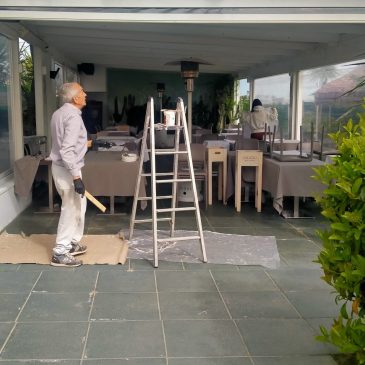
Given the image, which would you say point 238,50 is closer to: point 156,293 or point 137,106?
point 156,293

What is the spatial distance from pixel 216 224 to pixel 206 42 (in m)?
3.19

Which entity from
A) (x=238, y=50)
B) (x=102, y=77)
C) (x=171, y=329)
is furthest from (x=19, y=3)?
(x=102, y=77)

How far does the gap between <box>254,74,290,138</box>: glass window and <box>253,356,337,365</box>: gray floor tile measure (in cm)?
735

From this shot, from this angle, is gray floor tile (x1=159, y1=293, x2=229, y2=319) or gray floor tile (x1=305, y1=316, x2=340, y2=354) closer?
gray floor tile (x1=305, y1=316, x2=340, y2=354)

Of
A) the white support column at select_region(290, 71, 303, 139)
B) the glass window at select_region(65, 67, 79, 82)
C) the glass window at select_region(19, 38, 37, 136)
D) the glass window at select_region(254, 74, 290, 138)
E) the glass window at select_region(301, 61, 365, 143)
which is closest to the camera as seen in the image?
the glass window at select_region(19, 38, 37, 136)

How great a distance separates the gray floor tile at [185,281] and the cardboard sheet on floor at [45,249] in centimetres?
52

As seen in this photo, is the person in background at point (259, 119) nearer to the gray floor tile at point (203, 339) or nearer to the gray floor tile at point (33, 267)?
the gray floor tile at point (33, 267)

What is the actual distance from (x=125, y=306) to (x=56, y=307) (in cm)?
47

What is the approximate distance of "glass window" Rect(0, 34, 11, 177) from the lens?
607 cm

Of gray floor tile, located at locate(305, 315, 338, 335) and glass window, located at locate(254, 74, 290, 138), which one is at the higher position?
glass window, located at locate(254, 74, 290, 138)

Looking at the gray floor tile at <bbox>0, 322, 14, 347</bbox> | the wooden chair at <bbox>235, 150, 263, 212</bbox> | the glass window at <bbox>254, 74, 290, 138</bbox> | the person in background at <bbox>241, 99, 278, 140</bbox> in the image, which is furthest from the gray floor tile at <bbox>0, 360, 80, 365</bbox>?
the glass window at <bbox>254, 74, 290, 138</bbox>

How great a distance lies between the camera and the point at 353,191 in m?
2.23

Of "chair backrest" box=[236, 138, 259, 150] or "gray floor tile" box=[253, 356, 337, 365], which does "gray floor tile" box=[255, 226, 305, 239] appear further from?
"gray floor tile" box=[253, 356, 337, 365]

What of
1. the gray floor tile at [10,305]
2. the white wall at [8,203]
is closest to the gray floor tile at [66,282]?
the gray floor tile at [10,305]
